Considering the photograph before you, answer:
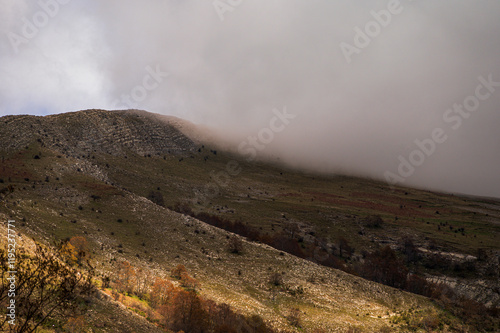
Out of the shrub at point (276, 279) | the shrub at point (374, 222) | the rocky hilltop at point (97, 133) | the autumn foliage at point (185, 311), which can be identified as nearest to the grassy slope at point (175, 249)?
the shrub at point (276, 279)

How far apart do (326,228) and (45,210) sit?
81.3 m

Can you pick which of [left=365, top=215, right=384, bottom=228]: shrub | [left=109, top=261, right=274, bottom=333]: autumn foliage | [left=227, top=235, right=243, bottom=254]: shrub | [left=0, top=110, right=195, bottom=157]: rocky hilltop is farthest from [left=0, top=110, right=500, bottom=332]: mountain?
[left=365, top=215, right=384, bottom=228]: shrub

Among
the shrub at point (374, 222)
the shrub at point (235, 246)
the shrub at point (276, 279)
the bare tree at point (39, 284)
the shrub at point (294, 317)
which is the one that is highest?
the bare tree at point (39, 284)

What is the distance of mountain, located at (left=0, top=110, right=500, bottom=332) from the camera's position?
34531 millimetres

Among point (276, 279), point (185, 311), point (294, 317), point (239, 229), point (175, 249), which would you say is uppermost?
point (175, 249)

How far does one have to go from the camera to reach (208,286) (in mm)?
35719

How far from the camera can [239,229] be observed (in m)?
79.9

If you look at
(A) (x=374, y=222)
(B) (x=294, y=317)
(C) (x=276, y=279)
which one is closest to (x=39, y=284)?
(B) (x=294, y=317)

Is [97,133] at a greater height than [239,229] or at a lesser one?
greater

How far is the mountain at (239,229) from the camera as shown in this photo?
34.5 meters

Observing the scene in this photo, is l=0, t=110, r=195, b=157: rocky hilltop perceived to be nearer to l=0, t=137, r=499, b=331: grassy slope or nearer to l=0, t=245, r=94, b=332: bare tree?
l=0, t=137, r=499, b=331: grassy slope

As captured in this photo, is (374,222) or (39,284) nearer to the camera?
(39,284)

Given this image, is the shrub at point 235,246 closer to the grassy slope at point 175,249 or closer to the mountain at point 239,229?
the mountain at point 239,229

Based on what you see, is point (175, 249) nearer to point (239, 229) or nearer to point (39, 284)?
point (39, 284)
